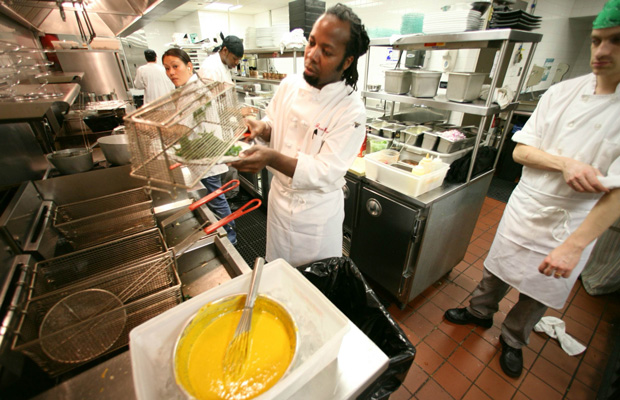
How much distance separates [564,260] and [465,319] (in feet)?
3.65

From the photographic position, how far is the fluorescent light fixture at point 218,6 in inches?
258

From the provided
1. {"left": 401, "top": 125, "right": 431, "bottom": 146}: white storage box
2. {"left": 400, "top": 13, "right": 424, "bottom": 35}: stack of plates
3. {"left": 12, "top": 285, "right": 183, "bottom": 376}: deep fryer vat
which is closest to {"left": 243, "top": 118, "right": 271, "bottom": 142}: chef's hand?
{"left": 12, "top": 285, "right": 183, "bottom": 376}: deep fryer vat

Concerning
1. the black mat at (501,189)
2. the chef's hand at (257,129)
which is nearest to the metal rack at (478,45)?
the chef's hand at (257,129)

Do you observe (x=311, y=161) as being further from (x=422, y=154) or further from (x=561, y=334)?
(x=561, y=334)

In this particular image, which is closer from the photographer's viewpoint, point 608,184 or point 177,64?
point 608,184

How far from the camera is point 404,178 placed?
1800 millimetres

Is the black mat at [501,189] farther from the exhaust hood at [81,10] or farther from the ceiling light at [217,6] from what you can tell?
the ceiling light at [217,6]

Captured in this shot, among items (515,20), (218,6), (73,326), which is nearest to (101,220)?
(73,326)

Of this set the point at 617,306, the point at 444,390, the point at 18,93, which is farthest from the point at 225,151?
the point at 617,306

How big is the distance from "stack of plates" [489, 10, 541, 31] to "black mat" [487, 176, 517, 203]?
2.69m

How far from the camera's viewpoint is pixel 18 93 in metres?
1.49

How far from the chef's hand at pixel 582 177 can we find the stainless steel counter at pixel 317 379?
123 centimetres

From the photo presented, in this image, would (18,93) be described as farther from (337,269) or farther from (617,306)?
(617,306)

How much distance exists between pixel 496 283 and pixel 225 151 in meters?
2.00
